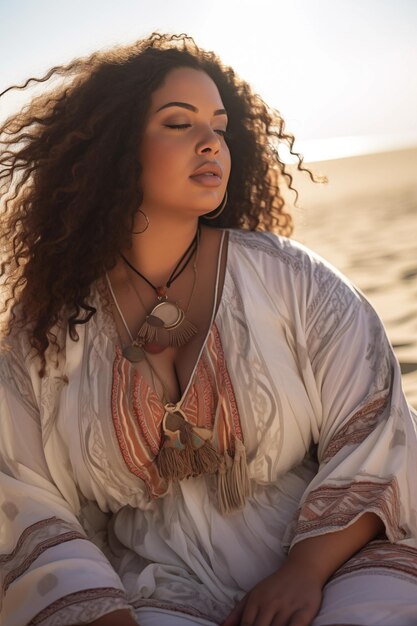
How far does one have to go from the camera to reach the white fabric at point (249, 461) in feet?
8.47

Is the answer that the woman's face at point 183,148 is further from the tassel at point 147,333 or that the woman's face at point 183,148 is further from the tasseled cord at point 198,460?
the tasseled cord at point 198,460

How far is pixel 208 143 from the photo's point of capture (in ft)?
9.64

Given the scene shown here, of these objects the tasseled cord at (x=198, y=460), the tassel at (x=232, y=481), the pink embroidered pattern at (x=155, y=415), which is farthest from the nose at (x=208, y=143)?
the tassel at (x=232, y=481)

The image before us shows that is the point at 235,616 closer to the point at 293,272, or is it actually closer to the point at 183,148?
the point at 293,272

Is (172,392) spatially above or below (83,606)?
above

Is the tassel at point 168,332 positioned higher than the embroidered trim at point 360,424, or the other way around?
the tassel at point 168,332

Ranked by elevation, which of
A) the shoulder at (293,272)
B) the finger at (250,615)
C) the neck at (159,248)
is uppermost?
the neck at (159,248)

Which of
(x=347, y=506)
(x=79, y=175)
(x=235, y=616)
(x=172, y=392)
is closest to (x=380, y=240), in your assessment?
(x=79, y=175)

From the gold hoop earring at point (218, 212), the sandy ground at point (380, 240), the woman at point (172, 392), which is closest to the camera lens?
the woman at point (172, 392)

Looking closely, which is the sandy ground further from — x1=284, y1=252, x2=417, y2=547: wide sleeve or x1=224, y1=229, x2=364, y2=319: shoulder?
x1=284, y1=252, x2=417, y2=547: wide sleeve

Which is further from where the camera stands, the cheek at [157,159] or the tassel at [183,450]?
the cheek at [157,159]

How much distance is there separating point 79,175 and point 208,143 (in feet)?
1.50

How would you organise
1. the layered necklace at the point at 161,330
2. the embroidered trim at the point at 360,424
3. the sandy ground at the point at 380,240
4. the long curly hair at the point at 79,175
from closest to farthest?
the embroidered trim at the point at 360,424 → the layered necklace at the point at 161,330 → the long curly hair at the point at 79,175 → the sandy ground at the point at 380,240

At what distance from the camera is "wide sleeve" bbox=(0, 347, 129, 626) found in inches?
96.2
